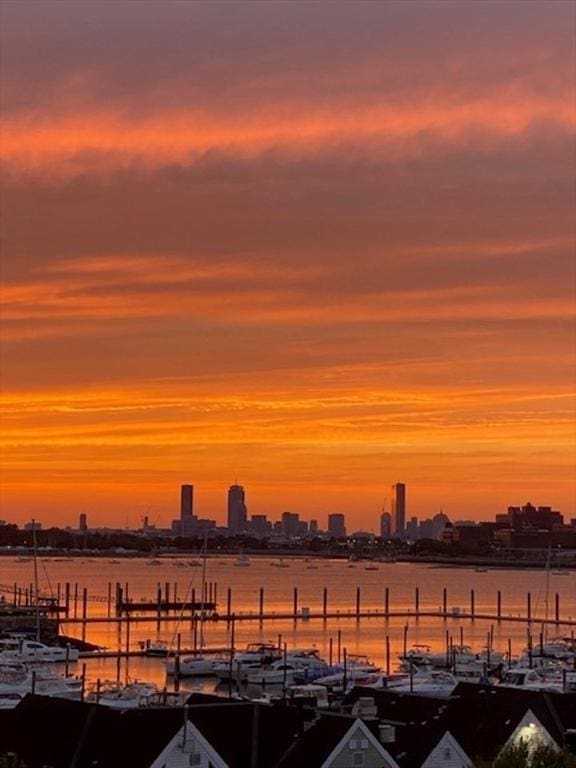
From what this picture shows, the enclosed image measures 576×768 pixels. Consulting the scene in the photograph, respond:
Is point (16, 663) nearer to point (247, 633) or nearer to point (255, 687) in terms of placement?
point (255, 687)

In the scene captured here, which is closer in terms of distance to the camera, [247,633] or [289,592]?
[247,633]

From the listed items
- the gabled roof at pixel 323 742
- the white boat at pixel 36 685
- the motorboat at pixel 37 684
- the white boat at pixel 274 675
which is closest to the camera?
the gabled roof at pixel 323 742

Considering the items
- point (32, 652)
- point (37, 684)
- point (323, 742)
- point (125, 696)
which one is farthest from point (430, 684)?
point (323, 742)

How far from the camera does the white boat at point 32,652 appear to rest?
2918 inches

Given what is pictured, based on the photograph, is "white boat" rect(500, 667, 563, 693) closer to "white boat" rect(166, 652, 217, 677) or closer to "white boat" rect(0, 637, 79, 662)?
"white boat" rect(166, 652, 217, 677)

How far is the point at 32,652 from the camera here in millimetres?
75562

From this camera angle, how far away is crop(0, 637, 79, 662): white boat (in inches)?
2918

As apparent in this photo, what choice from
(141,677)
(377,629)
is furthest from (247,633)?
(141,677)

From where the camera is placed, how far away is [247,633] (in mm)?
105500

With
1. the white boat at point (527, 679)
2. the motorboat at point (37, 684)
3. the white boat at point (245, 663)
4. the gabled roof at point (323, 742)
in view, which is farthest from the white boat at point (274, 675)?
the gabled roof at point (323, 742)

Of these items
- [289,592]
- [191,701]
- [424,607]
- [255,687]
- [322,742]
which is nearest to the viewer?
[322,742]

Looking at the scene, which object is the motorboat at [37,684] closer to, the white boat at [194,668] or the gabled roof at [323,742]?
the white boat at [194,668]

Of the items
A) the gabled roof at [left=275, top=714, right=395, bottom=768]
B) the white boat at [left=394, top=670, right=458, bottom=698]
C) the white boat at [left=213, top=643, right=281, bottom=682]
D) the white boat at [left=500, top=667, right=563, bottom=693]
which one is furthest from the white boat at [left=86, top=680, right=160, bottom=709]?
the gabled roof at [left=275, top=714, right=395, bottom=768]

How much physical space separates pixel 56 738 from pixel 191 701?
5.30 m
